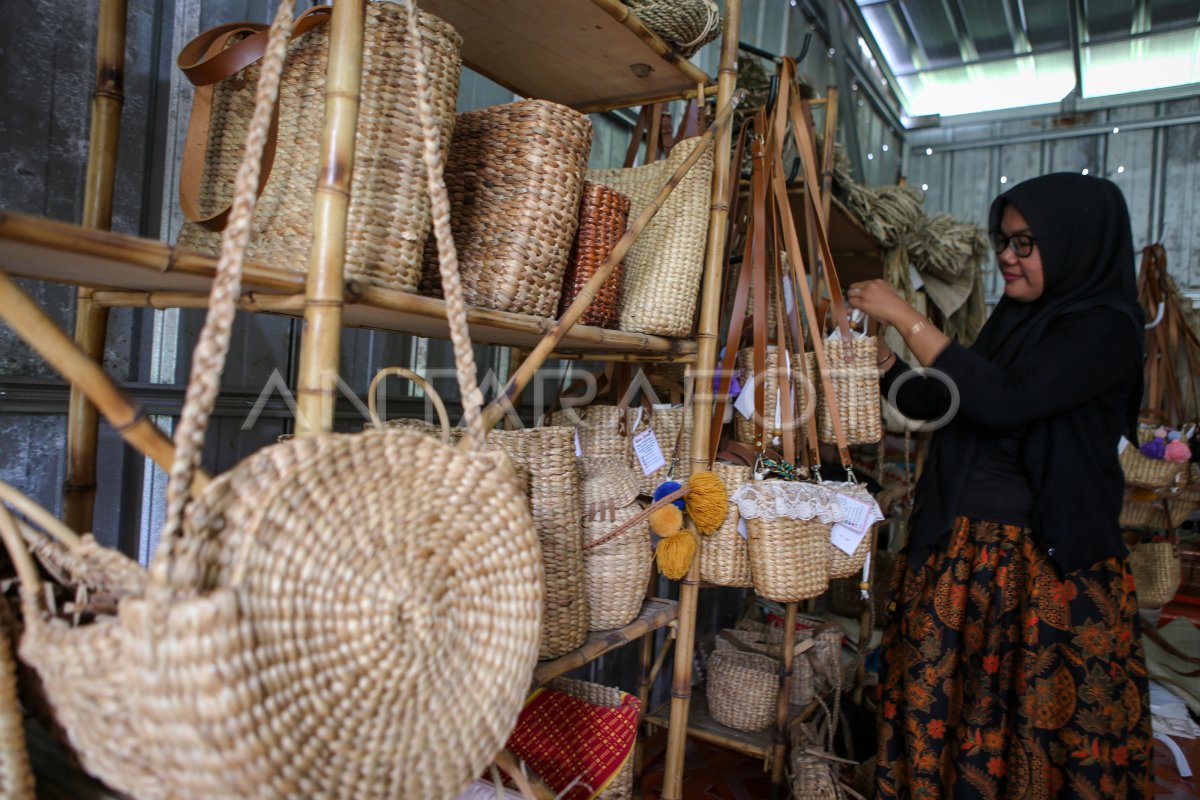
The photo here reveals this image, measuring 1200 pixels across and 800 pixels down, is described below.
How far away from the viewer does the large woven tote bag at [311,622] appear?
1.84 ft

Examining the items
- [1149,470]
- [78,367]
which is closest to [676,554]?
[78,367]

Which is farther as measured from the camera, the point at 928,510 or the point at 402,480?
the point at 928,510

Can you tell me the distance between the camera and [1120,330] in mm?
1662

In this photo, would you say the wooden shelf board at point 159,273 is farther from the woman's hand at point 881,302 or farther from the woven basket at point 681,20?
the woman's hand at point 881,302

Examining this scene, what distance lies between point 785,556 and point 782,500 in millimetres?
138

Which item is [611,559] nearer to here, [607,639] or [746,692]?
[607,639]

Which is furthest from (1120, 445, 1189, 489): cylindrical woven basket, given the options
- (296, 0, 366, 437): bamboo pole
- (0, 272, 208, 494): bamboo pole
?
(0, 272, 208, 494): bamboo pole

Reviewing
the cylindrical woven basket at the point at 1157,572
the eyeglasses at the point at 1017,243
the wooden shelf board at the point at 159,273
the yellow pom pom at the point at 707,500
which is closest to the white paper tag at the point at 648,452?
the yellow pom pom at the point at 707,500

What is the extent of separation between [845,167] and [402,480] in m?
2.70

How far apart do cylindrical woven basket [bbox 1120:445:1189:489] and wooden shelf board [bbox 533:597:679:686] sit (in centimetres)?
290

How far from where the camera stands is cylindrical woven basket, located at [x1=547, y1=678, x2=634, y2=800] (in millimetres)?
1507

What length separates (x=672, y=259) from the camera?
Result: 1.57 meters

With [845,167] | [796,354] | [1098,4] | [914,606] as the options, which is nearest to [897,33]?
[1098,4]

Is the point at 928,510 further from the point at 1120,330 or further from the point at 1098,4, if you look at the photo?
the point at 1098,4
